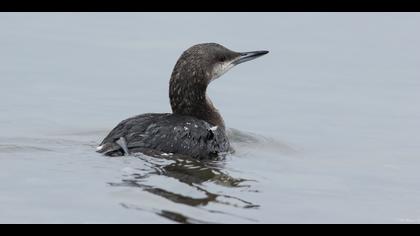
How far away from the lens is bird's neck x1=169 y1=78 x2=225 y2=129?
1223 centimetres

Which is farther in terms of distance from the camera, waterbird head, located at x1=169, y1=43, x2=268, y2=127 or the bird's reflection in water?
waterbird head, located at x1=169, y1=43, x2=268, y2=127

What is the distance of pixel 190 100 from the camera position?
1230cm

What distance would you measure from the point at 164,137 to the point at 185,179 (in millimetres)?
1026

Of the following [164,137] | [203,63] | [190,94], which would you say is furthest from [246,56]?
[164,137]

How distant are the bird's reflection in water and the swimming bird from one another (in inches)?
6.7

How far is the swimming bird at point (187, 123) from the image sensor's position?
11203 mm

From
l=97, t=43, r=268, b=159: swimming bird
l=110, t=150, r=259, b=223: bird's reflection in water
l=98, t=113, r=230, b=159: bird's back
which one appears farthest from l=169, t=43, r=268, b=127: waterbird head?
l=110, t=150, r=259, b=223: bird's reflection in water

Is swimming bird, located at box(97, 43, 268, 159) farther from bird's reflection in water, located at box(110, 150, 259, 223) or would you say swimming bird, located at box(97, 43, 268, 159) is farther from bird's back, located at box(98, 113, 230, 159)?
bird's reflection in water, located at box(110, 150, 259, 223)

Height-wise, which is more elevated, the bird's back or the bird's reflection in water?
the bird's back

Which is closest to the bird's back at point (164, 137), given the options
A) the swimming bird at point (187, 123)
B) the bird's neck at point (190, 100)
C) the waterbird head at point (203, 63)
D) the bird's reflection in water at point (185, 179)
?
the swimming bird at point (187, 123)

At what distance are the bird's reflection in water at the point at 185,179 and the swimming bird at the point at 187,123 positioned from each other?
0.56 feet

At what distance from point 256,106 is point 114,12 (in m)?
7.31

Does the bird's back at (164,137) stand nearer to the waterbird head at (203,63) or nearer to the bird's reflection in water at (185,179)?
the bird's reflection in water at (185,179)

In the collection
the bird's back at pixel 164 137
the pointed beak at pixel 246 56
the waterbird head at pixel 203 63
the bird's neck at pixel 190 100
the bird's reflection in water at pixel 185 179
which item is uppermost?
the pointed beak at pixel 246 56
